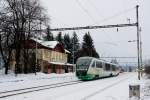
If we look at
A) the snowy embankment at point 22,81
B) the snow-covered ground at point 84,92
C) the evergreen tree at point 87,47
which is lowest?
the snowy embankment at point 22,81

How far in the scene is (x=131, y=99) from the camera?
15375mm

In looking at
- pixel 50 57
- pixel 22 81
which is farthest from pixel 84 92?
pixel 50 57

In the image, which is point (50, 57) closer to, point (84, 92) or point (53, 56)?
point (53, 56)

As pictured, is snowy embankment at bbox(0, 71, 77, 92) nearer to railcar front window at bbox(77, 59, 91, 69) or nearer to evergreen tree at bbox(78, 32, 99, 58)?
railcar front window at bbox(77, 59, 91, 69)

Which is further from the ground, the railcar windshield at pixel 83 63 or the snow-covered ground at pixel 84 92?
the railcar windshield at pixel 83 63

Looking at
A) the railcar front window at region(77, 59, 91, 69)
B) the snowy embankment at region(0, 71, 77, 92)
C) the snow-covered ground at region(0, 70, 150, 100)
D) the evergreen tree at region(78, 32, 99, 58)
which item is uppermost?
the evergreen tree at region(78, 32, 99, 58)

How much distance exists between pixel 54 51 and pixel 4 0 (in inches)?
1409

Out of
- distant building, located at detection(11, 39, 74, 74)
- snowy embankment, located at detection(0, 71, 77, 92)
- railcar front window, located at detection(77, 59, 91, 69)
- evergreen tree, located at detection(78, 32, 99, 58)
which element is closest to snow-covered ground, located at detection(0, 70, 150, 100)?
snowy embankment, located at detection(0, 71, 77, 92)

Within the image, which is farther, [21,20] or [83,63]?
[21,20]

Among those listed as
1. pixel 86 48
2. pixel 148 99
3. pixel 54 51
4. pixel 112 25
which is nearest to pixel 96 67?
pixel 112 25

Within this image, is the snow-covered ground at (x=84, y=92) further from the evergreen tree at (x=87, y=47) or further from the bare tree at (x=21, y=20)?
the evergreen tree at (x=87, y=47)

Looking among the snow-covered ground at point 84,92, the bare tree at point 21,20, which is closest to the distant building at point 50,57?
the bare tree at point 21,20

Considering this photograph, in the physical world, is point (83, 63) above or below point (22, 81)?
above

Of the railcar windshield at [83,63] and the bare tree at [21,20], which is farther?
the bare tree at [21,20]
